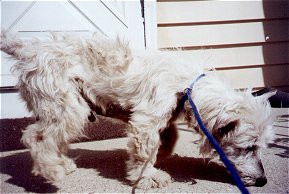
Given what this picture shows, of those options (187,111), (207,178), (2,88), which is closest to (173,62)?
(187,111)

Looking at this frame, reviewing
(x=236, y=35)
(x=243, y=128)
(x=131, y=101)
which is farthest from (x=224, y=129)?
(x=236, y=35)

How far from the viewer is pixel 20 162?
13.5ft

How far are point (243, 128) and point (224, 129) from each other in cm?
18

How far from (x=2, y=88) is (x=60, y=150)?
188 cm

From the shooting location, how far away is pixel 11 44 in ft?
11.2

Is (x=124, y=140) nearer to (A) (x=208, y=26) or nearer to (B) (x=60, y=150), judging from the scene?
(B) (x=60, y=150)

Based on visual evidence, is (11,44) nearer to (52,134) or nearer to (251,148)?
(52,134)

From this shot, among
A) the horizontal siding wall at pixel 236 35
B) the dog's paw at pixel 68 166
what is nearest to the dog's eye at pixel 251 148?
the dog's paw at pixel 68 166

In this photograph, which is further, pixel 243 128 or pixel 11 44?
pixel 11 44

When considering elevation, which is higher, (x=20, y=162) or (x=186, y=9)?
(x=186, y=9)

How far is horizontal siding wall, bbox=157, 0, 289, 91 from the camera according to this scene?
5.55 metres

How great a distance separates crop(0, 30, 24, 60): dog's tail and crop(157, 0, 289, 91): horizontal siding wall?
264 centimetres

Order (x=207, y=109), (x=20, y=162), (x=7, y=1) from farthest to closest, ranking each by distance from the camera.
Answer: (x=7, y=1)
(x=20, y=162)
(x=207, y=109)

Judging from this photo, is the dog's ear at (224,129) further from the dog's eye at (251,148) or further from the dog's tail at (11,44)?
the dog's tail at (11,44)
